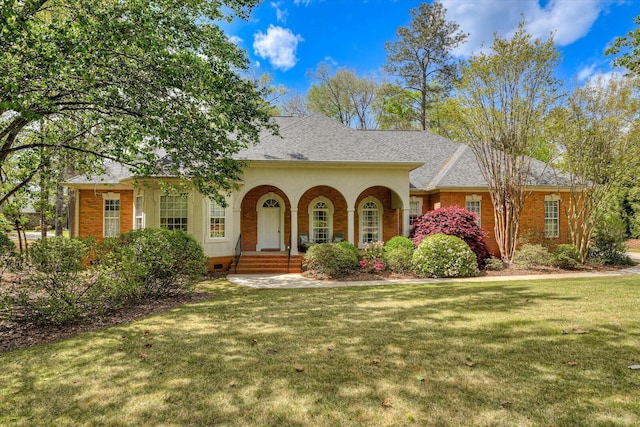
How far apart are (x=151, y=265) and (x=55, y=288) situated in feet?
7.38

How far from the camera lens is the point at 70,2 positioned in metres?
6.99

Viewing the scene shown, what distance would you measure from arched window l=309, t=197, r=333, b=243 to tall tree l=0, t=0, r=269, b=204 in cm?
752

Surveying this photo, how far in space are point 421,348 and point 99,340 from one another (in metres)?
5.23

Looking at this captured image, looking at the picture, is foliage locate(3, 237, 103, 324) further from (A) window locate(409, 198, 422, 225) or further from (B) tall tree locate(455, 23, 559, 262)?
(B) tall tree locate(455, 23, 559, 262)

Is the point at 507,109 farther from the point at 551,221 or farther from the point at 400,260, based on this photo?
the point at 400,260

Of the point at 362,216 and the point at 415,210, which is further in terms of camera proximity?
the point at 415,210

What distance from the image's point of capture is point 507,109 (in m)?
14.6

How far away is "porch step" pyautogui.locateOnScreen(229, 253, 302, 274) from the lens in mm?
13914

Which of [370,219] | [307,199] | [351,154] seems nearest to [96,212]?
[307,199]

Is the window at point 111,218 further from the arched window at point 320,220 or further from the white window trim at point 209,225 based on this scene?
the arched window at point 320,220

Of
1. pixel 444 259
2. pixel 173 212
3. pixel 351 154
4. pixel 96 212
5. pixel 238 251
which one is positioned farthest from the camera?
pixel 96 212

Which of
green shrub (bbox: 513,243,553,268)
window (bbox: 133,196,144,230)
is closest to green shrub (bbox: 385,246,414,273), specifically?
green shrub (bbox: 513,243,553,268)

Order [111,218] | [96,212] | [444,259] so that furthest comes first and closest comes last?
[111,218] → [96,212] → [444,259]

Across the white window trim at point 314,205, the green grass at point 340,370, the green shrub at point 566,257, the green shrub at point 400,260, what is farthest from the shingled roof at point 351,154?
the green grass at point 340,370
